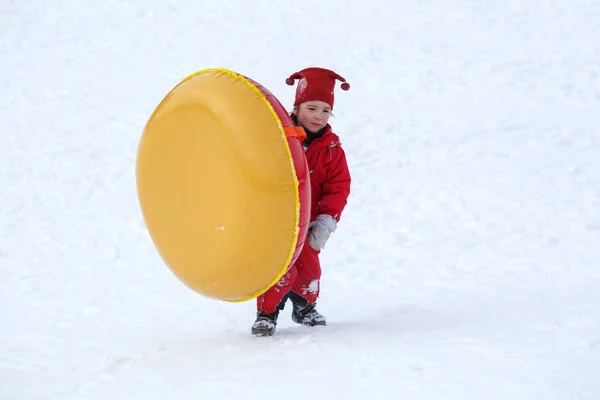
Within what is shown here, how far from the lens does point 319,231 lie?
3100mm

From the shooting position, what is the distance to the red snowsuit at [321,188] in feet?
10.5

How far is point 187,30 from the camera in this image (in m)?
9.30

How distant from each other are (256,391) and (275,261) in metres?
0.54

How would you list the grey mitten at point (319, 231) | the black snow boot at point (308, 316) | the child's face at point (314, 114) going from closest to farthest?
the grey mitten at point (319, 231) < the child's face at point (314, 114) < the black snow boot at point (308, 316)

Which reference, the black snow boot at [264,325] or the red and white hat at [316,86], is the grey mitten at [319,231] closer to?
the black snow boot at [264,325]

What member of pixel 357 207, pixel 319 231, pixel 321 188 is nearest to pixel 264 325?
pixel 319 231

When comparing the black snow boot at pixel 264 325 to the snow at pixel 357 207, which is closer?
the snow at pixel 357 207

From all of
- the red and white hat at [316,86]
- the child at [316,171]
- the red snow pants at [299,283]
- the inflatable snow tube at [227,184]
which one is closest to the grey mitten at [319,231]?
the child at [316,171]

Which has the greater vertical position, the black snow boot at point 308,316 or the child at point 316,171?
the child at point 316,171

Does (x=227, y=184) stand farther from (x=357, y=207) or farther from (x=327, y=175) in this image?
(x=357, y=207)

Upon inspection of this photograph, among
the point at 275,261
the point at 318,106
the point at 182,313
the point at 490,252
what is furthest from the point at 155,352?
the point at 490,252

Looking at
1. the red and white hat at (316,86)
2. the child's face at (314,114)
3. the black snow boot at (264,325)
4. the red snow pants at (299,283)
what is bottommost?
the black snow boot at (264,325)

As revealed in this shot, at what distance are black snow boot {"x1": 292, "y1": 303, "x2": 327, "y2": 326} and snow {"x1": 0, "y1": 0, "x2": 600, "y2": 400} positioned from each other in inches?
4.0

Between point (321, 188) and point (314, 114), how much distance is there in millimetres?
347
